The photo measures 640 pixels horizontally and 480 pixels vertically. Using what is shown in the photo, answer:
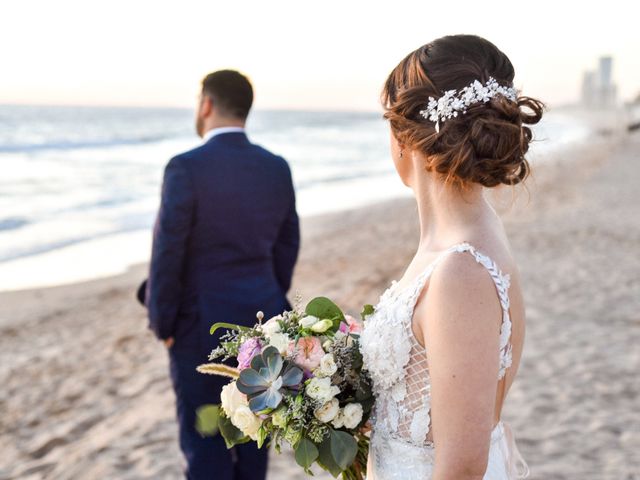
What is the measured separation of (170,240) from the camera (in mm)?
3012

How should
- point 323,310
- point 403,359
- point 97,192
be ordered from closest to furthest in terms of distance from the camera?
point 403,359 → point 323,310 → point 97,192

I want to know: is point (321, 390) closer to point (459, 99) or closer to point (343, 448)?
point (343, 448)

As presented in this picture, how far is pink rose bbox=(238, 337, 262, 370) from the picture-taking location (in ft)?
5.80

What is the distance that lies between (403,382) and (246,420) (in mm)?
409

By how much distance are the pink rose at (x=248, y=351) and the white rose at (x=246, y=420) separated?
0.35 ft

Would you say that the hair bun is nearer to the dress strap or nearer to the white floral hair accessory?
the white floral hair accessory

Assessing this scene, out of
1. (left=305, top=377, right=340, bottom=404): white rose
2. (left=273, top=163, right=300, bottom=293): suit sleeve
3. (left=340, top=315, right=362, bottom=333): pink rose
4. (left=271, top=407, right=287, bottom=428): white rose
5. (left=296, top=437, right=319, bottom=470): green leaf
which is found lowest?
(left=273, top=163, right=300, bottom=293): suit sleeve

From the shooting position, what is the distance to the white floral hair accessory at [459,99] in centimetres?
154

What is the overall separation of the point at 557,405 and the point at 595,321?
2.22 m

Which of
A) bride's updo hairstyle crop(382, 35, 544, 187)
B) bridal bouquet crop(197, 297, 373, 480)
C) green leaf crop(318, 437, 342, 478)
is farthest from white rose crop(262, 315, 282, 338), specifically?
bride's updo hairstyle crop(382, 35, 544, 187)

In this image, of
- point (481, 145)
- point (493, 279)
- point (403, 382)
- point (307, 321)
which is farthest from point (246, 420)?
point (481, 145)

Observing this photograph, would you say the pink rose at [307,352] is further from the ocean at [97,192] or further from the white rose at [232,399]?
the ocean at [97,192]

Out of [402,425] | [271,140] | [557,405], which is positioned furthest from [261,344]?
[271,140]

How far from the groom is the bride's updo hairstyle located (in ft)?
5.19
